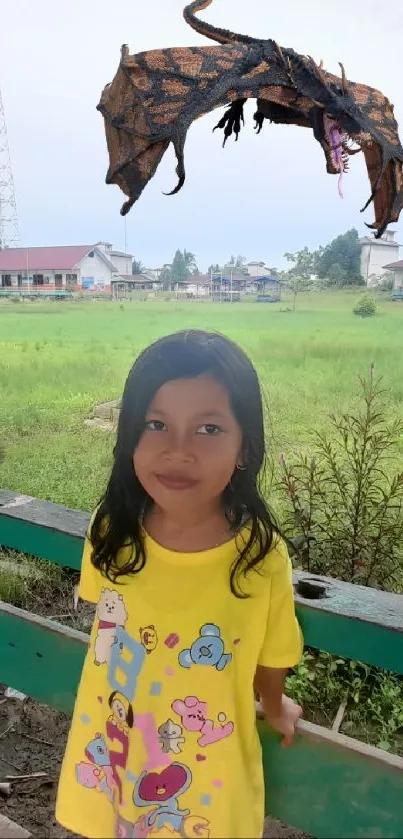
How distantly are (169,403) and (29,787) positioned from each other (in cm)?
112

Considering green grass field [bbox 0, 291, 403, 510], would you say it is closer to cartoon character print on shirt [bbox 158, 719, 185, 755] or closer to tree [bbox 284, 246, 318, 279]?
tree [bbox 284, 246, 318, 279]

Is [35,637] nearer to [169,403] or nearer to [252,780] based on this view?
[252,780]

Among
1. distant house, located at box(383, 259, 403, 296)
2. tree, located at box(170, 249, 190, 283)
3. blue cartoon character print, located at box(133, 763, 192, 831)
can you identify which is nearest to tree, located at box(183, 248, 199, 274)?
tree, located at box(170, 249, 190, 283)

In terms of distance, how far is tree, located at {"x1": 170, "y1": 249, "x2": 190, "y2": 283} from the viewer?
147cm

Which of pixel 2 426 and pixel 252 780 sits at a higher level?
pixel 2 426

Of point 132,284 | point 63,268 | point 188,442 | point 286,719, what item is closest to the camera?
point 188,442

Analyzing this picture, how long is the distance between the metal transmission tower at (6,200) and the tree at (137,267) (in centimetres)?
46

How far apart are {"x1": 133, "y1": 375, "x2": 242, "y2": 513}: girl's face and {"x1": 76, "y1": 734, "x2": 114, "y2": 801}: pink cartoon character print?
327 millimetres

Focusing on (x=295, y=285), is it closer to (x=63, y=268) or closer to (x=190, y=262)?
(x=190, y=262)

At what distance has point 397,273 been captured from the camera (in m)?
1.48

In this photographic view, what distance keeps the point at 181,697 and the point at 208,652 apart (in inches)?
2.4

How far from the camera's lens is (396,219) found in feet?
3.52

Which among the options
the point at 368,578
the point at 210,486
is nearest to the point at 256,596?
the point at 210,486

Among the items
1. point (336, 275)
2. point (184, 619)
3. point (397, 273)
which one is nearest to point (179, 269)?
point (336, 275)
